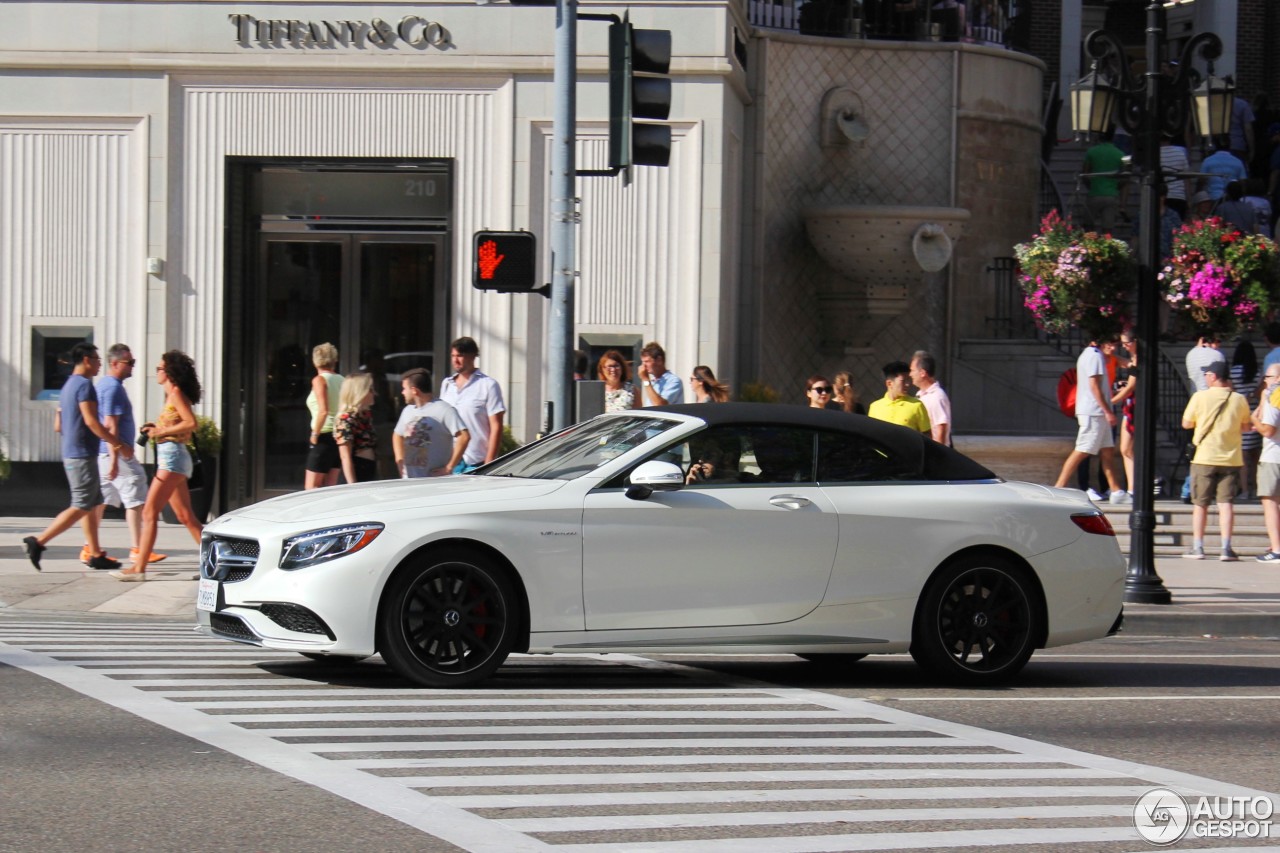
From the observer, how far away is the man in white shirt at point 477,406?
Answer: 44.9 feet

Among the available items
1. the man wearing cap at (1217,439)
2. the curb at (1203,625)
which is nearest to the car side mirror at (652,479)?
the curb at (1203,625)

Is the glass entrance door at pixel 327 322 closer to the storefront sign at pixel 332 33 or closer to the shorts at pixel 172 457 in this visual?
the storefront sign at pixel 332 33

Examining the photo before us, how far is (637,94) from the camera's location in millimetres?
12422

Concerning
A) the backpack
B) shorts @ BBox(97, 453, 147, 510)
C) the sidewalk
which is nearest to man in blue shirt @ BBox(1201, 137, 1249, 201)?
the backpack

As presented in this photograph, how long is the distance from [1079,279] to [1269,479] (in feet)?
10.9

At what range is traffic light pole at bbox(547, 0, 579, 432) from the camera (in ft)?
42.3

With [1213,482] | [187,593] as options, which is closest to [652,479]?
→ [187,593]

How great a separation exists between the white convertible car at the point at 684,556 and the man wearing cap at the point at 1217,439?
6.56 metres

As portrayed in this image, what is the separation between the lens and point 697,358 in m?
18.0

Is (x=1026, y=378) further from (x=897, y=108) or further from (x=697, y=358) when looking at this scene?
(x=697, y=358)

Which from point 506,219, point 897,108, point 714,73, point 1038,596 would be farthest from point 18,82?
point 1038,596

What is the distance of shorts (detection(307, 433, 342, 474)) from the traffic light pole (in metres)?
2.45

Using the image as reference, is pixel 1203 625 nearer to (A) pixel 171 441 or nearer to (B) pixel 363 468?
(B) pixel 363 468

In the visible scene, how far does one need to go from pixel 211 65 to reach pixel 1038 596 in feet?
38.5
